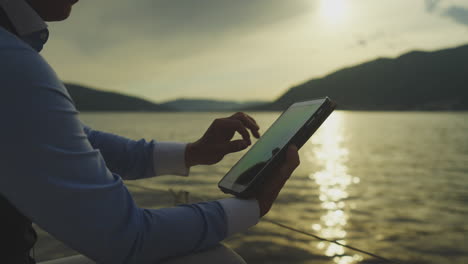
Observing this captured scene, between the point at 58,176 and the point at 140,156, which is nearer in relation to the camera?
the point at 58,176

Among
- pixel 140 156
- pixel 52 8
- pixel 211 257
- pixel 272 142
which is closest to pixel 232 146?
pixel 272 142

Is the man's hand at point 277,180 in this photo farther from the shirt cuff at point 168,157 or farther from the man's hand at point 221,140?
the shirt cuff at point 168,157

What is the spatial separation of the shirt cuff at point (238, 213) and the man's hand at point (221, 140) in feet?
1.43

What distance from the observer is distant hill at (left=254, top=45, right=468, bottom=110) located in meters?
168

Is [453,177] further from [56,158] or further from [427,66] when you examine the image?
[427,66]

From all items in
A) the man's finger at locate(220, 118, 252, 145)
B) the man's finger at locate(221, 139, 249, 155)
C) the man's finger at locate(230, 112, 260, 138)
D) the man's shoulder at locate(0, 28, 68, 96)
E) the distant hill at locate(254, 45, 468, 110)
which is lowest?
the man's shoulder at locate(0, 28, 68, 96)

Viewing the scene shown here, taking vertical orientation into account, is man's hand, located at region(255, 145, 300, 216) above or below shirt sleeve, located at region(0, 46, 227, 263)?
above

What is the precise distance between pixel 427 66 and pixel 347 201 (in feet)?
670

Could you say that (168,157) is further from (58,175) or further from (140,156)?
(58,175)

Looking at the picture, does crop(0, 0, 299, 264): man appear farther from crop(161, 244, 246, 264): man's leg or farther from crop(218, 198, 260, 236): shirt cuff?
crop(161, 244, 246, 264): man's leg

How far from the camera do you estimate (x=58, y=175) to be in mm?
875

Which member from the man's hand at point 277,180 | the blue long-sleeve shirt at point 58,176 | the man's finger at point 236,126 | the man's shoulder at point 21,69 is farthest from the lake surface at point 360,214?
the man's shoulder at point 21,69

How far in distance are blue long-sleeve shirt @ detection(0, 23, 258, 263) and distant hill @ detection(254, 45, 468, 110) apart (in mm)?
169435

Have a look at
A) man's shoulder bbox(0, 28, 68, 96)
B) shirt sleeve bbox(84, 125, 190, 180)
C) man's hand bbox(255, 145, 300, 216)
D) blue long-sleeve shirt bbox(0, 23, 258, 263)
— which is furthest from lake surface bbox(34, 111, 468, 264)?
man's shoulder bbox(0, 28, 68, 96)
